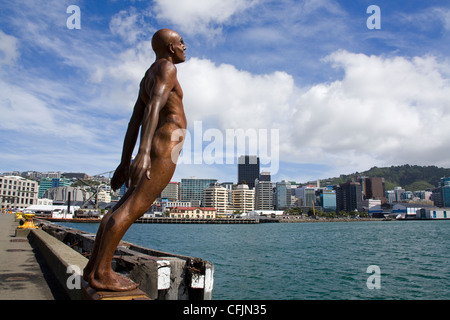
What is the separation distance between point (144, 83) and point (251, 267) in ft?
52.3

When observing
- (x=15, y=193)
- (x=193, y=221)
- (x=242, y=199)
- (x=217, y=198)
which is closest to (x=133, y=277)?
(x=193, y=221)

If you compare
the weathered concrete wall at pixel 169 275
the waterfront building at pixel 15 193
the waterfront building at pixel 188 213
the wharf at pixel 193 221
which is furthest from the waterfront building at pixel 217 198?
the weathered concrete wall at pixel 169 275

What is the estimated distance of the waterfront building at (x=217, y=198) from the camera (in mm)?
174962

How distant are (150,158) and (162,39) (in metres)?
1.56

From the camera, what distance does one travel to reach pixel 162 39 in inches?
162

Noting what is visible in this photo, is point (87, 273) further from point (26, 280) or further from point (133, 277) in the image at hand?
point (26, 280)

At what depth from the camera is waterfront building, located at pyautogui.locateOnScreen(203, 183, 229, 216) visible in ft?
574

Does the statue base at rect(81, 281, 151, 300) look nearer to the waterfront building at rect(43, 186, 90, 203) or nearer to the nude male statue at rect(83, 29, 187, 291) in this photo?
the nude male statue at rect(83, 29, 187, 291)

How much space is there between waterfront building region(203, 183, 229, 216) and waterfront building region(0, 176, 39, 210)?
82144 millimetres

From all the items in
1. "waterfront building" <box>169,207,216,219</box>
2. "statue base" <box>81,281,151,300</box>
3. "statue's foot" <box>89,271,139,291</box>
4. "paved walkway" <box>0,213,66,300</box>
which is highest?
"statue's foot" <box>89,271,139,291</box>

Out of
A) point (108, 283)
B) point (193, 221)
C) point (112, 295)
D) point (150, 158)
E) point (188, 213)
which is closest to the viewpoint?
point (112, 295)

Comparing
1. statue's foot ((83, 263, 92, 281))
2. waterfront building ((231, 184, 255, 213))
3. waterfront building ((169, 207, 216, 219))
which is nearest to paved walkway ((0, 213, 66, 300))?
statue's foot ((83, 263, 92, 281))

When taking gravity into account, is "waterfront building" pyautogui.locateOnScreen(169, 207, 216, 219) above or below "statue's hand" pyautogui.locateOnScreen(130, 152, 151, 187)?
below

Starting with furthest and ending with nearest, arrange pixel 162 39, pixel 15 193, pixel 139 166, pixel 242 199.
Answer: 1. pixel 242 199
2. pixel 15 193
3. pixel 162 39
4. pixel 139 166
